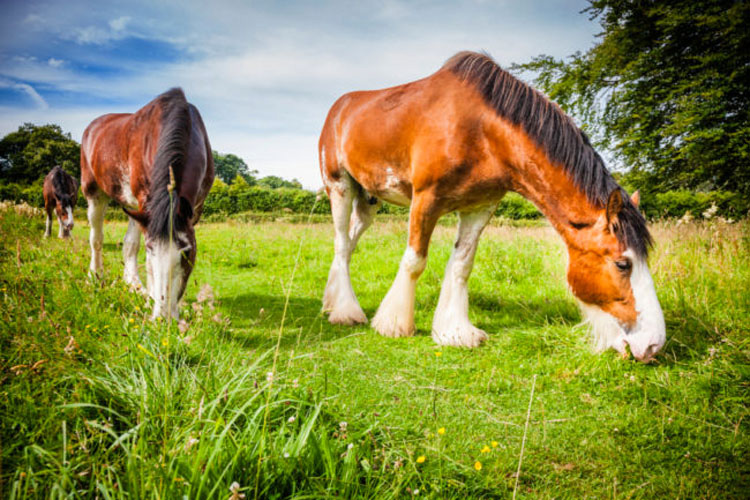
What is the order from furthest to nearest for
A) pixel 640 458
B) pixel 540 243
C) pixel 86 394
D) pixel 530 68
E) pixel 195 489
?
pixel 530 68
pixel 540 243
pixel 640 458
pixel 86 394
pixel 195 489

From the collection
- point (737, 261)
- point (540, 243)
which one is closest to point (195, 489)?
point (737, 261)

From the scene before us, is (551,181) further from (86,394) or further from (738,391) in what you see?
(86,394)

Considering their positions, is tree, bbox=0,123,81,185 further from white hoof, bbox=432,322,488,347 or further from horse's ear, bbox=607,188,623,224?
horse's ear, bbox=607,188,623,224

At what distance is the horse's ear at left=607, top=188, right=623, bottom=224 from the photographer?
277 centimetres

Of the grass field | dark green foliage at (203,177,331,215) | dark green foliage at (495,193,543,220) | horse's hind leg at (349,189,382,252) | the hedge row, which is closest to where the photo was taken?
the grass field

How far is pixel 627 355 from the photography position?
2988 millimetres

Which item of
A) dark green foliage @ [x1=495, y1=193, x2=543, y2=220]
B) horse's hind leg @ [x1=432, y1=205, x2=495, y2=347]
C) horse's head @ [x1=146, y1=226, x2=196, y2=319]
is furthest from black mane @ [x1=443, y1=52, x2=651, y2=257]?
dark green foliage @ [x1=495, y1=193, x2=543, y2=220]

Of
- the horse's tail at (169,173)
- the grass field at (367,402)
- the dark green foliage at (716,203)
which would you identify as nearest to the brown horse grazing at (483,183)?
the grass field at (367,402)

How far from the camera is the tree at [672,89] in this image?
8461mm

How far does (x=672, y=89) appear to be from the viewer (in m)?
10.0

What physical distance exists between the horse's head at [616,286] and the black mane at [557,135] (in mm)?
85

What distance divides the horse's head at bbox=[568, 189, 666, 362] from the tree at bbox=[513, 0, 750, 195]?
26.2 feet

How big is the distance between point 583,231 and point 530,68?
47.1 feet

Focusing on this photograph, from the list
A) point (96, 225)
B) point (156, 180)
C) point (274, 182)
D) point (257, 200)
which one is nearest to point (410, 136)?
point (156, 180)
